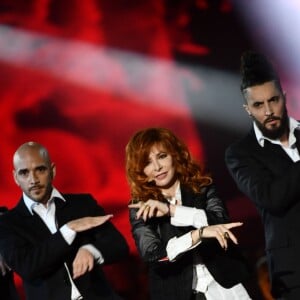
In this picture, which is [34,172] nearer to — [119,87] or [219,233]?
[219,233]

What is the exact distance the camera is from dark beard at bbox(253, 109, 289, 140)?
13.1ft

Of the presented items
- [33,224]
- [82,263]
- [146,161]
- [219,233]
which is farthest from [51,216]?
[219,233]

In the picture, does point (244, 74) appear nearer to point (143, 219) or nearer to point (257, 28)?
point (143, 219)

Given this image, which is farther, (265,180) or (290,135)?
(290,135)

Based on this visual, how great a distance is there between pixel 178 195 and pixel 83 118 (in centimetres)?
330

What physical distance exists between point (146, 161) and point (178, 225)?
42 cm

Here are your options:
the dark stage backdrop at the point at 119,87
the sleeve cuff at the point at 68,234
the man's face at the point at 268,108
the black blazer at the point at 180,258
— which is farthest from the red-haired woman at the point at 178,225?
the dark stage backdrop at the point at 119,87

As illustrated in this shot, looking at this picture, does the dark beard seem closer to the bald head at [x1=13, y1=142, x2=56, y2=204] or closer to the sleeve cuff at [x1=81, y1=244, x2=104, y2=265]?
the sleeve cuff at [x1=81, y1=244, x2=104, y2=265]

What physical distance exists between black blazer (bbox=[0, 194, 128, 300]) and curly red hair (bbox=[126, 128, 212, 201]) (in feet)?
1.11

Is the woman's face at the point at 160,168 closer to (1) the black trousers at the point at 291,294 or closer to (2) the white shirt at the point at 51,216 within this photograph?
(2) the white shirt at the point at 51,216

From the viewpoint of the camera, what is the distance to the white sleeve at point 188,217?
3854 millimetres

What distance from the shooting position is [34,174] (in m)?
4.22

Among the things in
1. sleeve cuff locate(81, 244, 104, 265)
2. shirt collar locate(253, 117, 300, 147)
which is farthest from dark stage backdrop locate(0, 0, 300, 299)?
shirt collar locate(253, 117, 300, 147)

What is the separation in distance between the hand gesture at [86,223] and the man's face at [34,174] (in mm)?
340
